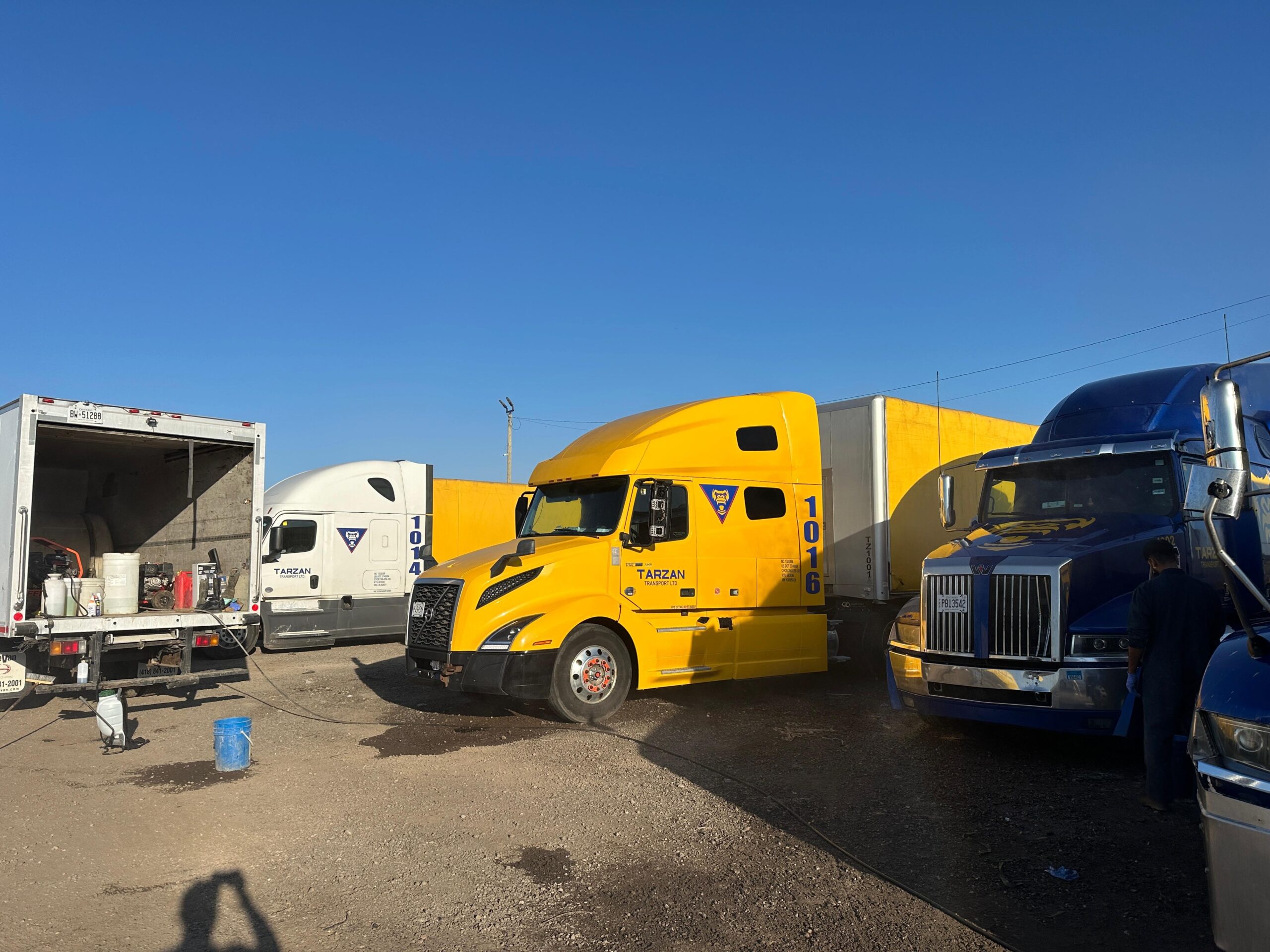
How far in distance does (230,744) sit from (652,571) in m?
4.15

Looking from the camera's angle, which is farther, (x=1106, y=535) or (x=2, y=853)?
(x=1106, y=535)

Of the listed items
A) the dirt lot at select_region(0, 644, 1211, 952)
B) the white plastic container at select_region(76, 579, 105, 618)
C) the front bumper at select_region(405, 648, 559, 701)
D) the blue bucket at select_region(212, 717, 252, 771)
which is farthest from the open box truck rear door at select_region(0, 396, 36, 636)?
the front bumper at select_region(405, 648, 559, 701)

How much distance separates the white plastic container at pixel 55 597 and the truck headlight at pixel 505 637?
4286 mm

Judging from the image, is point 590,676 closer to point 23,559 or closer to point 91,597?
point 91,597

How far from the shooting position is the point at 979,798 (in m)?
6.00

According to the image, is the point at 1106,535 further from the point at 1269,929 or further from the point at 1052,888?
the point at 1269,929

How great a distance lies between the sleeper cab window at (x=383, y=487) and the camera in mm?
15562

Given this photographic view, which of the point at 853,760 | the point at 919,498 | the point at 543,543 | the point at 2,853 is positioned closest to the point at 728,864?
the point at 853,760

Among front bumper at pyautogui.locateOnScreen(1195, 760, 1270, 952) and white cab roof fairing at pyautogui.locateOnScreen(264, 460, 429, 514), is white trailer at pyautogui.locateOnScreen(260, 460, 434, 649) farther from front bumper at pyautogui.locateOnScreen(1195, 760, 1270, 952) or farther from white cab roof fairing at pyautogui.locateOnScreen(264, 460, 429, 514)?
front bumper at pyautogui.locateOnScreen(1195, 760, 1270, 952)

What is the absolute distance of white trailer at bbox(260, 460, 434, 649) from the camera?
47.2 ft

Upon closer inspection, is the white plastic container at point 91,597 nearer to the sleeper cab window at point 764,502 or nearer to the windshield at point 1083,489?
the sleeper cab window at point 764,502

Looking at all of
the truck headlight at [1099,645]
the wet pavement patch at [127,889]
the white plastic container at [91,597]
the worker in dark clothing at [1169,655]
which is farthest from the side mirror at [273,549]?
the worker in dark clothing at [1169,655]

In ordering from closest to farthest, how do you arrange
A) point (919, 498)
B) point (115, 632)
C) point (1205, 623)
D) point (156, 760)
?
point (1205, 623), point (156, 760), point (115, 632), point (919, 498)

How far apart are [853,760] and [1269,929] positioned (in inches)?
175
